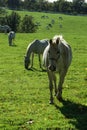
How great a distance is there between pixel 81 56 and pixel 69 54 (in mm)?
14452

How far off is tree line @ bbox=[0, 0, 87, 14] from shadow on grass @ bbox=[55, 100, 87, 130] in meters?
117

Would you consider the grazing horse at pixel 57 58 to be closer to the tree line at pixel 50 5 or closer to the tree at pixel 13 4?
the tree line at pixel 50 5

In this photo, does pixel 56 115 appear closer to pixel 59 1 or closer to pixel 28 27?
pixel 28 27

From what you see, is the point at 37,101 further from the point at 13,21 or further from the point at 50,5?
the point at 50,5

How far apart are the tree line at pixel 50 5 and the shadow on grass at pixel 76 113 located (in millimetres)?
117263

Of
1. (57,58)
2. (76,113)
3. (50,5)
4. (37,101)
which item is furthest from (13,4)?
(76,113)

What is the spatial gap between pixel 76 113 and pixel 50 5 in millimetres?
128081

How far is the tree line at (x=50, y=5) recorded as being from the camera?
130375 mm

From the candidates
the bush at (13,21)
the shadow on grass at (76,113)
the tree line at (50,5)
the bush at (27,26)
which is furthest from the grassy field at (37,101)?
the tree line at (50,5)

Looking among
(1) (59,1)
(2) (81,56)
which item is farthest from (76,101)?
(1) (59,1)

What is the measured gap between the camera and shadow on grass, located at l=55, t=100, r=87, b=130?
10.1 meters

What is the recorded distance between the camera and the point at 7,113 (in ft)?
36.7

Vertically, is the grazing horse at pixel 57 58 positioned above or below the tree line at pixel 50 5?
above

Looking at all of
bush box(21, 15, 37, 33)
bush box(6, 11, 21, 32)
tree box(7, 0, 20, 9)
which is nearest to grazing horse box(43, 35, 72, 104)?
bush box(21, 15, 37, 33)
